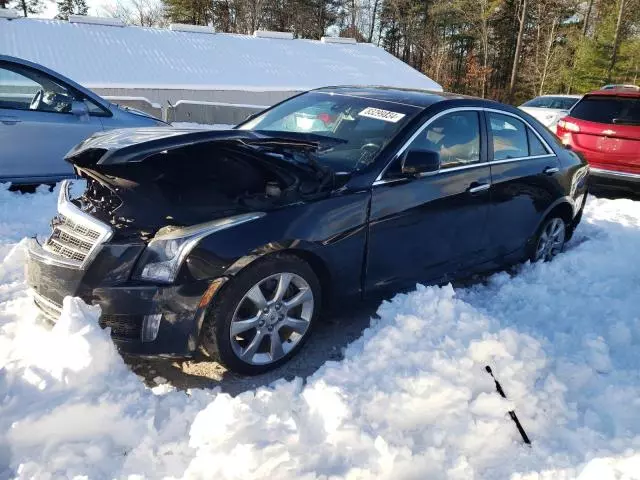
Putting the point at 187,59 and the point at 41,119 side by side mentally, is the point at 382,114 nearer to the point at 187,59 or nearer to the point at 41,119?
the point at 41,119

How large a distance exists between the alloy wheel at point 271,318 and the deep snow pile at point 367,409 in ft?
0.92

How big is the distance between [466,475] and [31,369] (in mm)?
2093

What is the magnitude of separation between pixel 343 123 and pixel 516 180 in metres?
1.53

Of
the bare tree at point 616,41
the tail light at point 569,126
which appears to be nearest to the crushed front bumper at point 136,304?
the tail light at point 569,126

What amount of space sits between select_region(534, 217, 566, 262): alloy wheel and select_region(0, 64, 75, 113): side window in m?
5.50

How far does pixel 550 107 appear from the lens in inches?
→ 645

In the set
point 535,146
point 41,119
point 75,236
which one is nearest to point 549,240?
point 535,146

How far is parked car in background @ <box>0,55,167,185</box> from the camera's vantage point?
19.8ft

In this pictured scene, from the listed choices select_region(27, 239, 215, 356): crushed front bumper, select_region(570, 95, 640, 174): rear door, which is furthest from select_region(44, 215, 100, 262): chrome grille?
select_region(570, 95, 640, 174): rear door

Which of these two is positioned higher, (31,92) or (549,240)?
(31,92)

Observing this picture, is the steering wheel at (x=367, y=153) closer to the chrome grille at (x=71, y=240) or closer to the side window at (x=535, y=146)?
the chrome grille at (x=71, y=240)

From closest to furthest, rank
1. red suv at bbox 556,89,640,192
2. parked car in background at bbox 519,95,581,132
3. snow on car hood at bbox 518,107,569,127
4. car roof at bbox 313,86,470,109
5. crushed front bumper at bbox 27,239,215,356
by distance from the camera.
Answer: crushed front bumper at bbox 27,239,215,356 < car roof at bbox 313,86,470,109 < red suv at bbox 556,89,640,192 < snow on car hood at bbox 518,107,569,127 < parked car in background at bbox 519,95,581,132

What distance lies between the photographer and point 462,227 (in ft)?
12.7

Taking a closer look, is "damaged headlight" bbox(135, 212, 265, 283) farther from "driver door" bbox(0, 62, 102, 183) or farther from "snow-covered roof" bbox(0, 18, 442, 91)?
"snow-covered roof" bbox(0, 18, 442, 91)
